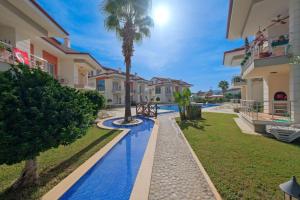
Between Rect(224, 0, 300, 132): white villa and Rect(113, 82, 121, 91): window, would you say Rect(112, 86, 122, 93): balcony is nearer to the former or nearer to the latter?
Rect(113, 82, 121, 91): window

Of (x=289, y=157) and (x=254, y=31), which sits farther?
(x=254, y=31)

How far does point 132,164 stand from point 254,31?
16.0 meters

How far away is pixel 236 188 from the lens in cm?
447

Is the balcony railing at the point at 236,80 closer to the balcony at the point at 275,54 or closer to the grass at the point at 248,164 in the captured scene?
the balcony at the point at 275,54

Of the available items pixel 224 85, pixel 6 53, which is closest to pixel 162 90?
pixel 224 85

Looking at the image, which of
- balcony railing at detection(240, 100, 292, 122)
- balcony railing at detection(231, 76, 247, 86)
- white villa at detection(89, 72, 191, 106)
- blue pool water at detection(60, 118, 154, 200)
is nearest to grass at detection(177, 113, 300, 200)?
balcony railing at detection(240, 100, 292, 122)

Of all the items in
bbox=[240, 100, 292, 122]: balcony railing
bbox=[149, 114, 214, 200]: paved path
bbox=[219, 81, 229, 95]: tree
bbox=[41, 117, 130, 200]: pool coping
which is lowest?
bbox=[149, 114, 214, 200]: paved path

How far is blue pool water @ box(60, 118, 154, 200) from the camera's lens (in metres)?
4.54

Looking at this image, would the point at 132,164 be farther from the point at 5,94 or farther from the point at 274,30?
the point at 274,30

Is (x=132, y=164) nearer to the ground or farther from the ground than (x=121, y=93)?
nearer to the ground

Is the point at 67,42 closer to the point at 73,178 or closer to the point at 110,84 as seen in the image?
the point at 110,84

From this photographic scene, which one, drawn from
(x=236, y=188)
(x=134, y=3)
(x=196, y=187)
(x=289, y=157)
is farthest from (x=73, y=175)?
(x=134, y=3)

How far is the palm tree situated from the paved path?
10400 millimetres

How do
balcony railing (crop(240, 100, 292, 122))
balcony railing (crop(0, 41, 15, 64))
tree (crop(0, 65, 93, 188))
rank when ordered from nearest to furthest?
tree (crop(0, 65, 93, 188))
balcony railing (crop(0, 41, 15, 64))
balcony railing (crop(240, 100, 292, 122))
